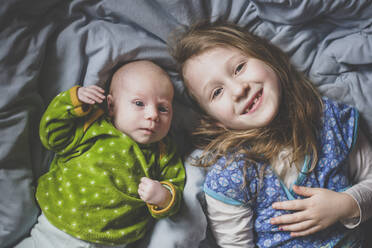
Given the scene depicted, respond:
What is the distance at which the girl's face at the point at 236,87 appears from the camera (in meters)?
0.91

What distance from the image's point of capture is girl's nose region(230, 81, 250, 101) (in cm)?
89

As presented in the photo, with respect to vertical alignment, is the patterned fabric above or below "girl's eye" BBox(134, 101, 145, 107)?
below

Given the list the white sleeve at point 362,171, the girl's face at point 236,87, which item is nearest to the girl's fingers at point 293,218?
the white sleeve at point 362,171

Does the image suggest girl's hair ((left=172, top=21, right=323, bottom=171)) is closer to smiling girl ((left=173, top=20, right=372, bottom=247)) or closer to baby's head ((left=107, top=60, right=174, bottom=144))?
smiling girl ((left=173, top=20, right=372, bottom=247))

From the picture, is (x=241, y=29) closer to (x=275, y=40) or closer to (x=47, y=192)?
(x=275, y=40)

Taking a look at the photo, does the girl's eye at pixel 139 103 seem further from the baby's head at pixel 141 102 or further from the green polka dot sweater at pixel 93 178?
the green polka dot sweater at pixel 93 178

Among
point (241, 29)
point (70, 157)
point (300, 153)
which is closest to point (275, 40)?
point (241, 29)

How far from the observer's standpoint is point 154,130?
0.91m

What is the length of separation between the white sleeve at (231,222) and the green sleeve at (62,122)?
0.43 m

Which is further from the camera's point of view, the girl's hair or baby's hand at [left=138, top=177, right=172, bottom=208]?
the girl's hair

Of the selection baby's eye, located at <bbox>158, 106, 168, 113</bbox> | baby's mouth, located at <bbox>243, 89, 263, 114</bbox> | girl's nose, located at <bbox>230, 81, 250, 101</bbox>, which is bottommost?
baby's eye, located at <bbox>158, 106, 168, 113</bbox>

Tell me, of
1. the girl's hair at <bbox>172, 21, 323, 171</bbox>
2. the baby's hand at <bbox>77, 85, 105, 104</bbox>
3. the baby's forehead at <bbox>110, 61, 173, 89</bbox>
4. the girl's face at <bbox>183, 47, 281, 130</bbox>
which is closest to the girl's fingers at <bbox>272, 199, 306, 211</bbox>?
the girl's hair at <bbox>172, 21, 323, 171</bbox>

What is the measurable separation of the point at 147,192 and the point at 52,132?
1.05ft

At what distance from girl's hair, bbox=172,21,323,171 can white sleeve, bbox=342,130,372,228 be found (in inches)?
6.3
